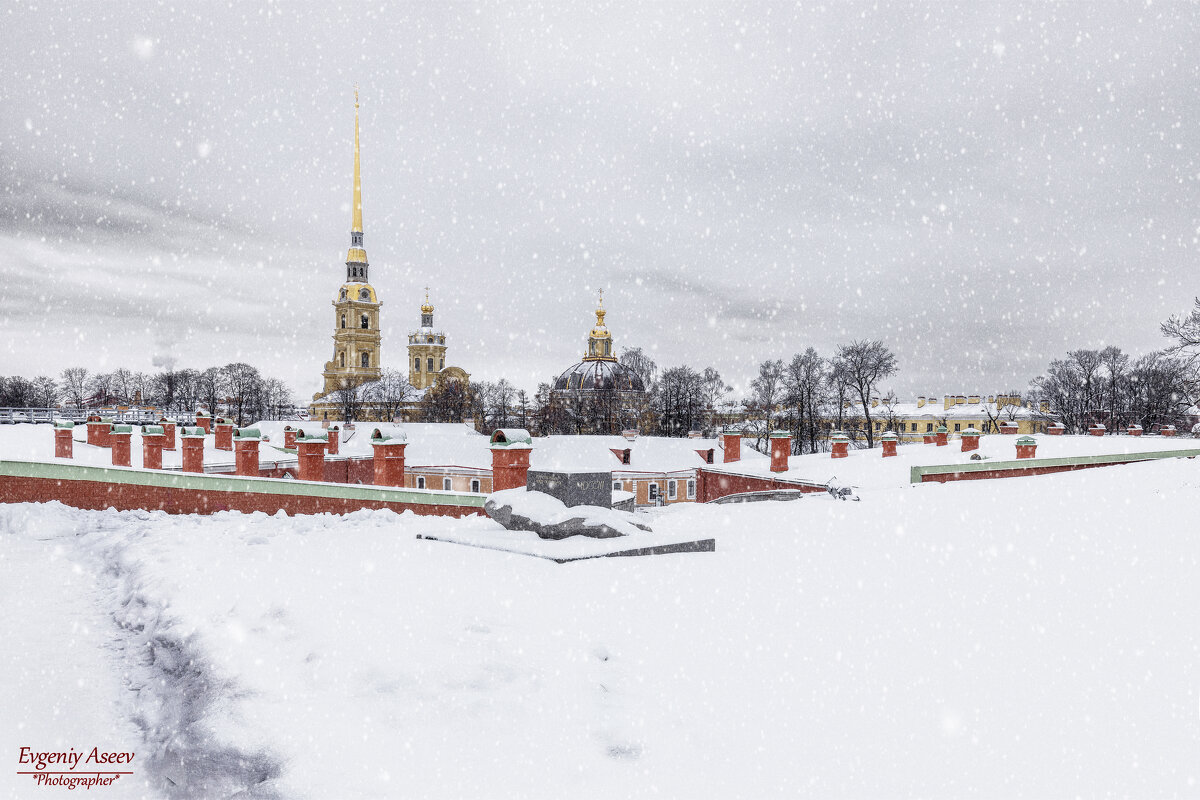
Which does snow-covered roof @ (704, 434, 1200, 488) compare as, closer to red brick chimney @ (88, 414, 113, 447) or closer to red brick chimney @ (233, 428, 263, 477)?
red brick chimney @ (233, 428, 263, 477)

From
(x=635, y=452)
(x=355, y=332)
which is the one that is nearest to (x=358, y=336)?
(x=355, y=332)

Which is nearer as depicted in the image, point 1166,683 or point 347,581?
point 1166,683

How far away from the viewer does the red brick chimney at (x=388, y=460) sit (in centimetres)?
1448

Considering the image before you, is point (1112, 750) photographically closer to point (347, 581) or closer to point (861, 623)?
point (861, 623)

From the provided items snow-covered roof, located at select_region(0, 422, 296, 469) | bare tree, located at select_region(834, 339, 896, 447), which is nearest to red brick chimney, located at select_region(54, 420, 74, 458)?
snow-covered roof, located at select_region(0, 422, 296, 469)

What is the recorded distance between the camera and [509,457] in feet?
42.1

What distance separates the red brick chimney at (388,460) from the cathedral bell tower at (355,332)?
3023 inches

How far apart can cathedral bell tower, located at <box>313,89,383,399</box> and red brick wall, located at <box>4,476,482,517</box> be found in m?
79.5

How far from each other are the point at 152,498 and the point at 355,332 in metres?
82.8

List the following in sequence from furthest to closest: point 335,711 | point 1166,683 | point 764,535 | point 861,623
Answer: point 764,535
point 861,623
point 1166,683
point 335,711

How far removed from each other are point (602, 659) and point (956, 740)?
209 centimetres

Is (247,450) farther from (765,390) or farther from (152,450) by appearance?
(765,390)

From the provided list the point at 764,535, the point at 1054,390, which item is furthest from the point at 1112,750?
the point at 1054,390

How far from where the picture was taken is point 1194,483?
10.6m
